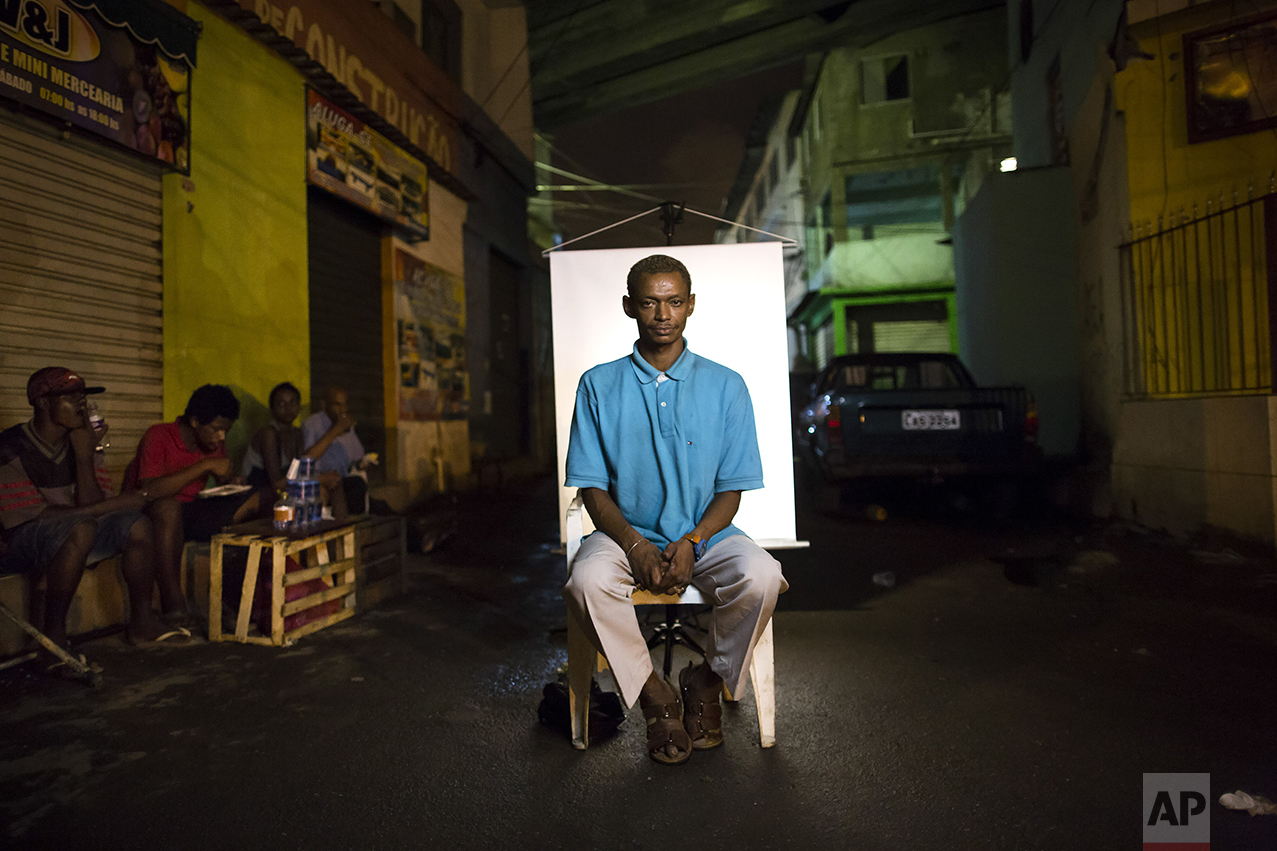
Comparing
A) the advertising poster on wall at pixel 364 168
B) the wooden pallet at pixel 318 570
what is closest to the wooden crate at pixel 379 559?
the wooden pallet at pixel 318 570

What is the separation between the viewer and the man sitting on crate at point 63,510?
3.57m

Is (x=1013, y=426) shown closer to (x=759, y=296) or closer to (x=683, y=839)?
(x=759, y=296)

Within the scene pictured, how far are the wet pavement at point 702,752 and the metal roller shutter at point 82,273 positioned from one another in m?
2.22

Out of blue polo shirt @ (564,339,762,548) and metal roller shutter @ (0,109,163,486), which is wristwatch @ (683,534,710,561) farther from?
metal roller shutter @ (0,109,163,486)

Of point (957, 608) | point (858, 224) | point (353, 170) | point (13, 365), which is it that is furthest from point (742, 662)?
point (858, 224)

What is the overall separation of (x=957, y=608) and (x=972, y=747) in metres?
2.02

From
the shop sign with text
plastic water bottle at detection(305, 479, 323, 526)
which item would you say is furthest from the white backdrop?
the shop sign with text

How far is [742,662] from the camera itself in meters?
2.52

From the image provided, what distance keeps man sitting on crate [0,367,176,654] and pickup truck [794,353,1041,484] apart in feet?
19.6

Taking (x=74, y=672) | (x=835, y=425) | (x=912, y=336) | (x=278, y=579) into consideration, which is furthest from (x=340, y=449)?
(x=912, y=336)

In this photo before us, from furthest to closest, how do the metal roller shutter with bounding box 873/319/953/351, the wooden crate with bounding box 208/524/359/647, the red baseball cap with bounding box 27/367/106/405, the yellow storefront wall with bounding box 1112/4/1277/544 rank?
1. the metal roller shutter with bounding box 873/319/953/351
2. the yellow storefront wall with bounding box 1112/4/1277/544
3. the wooden crate with bounding box 208/524/359/647
4. the red baseball cap with bounding box 27/367/106/405

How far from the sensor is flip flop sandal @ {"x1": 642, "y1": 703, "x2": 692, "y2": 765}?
8.09 feet

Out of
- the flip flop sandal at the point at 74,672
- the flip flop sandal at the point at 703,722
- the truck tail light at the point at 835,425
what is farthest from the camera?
the truck tail light at the point at 835,425

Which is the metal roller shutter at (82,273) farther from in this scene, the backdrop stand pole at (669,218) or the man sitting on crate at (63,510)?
the backdrop stand pole at (669,218)
